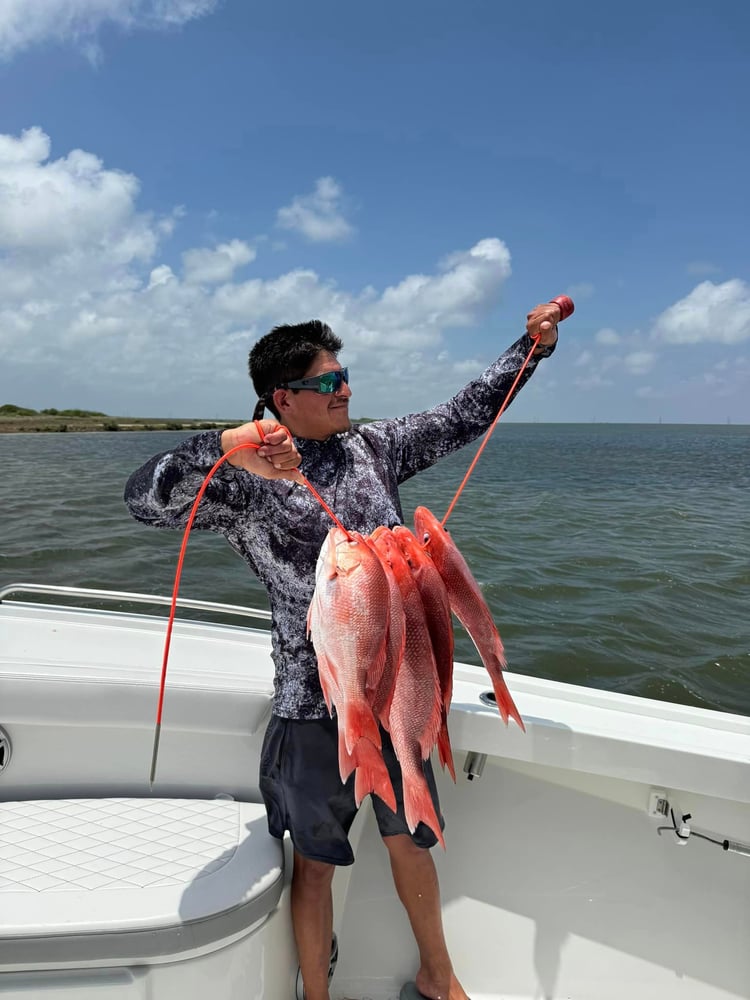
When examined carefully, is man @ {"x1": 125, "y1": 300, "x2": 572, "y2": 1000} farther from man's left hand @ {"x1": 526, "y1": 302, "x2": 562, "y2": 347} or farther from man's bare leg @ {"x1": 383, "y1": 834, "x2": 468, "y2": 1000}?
man's left hand @ {"x1": 526, "y1": 302, "x2": 562, "y2": 347}

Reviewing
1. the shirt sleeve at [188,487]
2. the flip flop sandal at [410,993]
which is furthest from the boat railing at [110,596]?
the flip flop sandal at [410,993]

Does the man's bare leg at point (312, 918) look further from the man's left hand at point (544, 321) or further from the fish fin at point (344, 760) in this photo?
the man's left hand at point (544, 321)

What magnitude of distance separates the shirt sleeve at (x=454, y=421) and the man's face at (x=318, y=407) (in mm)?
277

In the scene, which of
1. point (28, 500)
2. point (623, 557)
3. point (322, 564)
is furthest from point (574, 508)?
point (322, 564)

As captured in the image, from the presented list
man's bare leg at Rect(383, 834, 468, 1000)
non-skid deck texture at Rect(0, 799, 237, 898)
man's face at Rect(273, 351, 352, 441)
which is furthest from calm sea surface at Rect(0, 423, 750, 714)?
man's face at Rect(273, 351, 352, 441)

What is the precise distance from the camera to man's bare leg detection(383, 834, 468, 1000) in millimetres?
2428

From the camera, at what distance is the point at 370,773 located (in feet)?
5.13

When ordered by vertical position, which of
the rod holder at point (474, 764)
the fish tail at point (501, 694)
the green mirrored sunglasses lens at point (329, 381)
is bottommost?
the rod holder at point (474, 764)

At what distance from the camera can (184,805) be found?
277 cm

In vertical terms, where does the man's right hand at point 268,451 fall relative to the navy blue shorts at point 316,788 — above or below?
above

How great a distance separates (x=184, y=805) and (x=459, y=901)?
1219 mm

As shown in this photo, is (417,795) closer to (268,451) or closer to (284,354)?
(268,451)

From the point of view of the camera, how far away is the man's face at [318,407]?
2480mm

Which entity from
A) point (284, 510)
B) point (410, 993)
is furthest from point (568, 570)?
point (284, 510)
